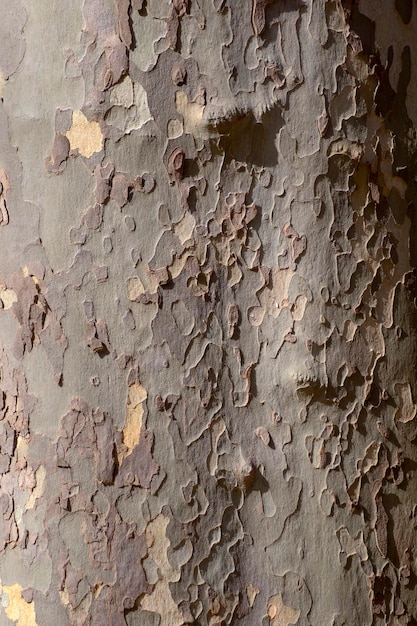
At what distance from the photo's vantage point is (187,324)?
86 centimetres

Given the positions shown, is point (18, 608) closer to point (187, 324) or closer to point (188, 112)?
point (187, 324)

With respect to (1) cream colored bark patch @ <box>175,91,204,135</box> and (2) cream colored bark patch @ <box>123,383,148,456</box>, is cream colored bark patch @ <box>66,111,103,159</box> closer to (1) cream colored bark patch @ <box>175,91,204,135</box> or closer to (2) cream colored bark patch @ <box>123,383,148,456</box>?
(1) cream colored bark patch @ <box>175,91,204,135</box>

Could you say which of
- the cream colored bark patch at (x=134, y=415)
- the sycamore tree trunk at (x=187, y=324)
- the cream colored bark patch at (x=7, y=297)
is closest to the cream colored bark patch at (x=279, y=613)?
the sycamore tree trunk at (x=187, y=324)

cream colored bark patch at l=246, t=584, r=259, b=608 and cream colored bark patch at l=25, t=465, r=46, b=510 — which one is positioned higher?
cream colored bark patch at l=25, t=465, r=46, b=510

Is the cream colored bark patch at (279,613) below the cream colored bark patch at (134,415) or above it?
below

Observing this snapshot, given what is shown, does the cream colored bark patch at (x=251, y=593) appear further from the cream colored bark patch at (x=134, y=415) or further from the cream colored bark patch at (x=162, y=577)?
the cream colored bark patch at (x=134, y=415)

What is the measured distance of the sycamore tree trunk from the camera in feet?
2.78

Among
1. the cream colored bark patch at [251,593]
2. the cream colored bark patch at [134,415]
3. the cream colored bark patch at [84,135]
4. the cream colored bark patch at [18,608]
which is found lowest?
the cream colored bark patch at [18,608]

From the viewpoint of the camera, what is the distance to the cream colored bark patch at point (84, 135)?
2.80 ft

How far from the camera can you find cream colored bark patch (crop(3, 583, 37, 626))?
862 mm

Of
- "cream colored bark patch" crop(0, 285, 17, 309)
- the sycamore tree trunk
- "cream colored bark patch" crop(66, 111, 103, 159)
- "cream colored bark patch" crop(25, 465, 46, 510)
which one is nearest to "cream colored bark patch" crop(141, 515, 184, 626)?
the sycamore tree trunk

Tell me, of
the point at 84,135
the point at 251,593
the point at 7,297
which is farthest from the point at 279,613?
the point at 84,135

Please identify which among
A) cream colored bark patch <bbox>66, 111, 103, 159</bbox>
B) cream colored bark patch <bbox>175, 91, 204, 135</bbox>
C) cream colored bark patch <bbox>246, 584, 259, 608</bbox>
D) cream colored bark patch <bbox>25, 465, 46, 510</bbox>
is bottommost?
cream colored bark patch <bbox>246, 584, 259, 608</bbox>

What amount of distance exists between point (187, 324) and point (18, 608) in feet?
1.25
